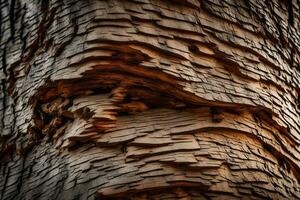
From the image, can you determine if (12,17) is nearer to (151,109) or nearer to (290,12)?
(151,109)

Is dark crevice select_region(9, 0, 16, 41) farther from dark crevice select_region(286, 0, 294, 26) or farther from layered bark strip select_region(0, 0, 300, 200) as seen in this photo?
dark crevice select_region(286, 0, 294, 26)

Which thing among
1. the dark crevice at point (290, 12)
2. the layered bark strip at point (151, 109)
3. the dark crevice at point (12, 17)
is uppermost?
the dark crevice at point (12, 17)

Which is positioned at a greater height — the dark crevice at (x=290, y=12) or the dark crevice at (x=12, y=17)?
the dark crevice at (x=12, y=17)

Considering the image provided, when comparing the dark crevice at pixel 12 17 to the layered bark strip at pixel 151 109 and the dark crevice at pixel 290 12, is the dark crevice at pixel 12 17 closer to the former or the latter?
the layered bark strip at pixel 151 109

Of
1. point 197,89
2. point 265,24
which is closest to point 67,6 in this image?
point 197,89

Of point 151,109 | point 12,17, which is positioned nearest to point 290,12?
point 151,109

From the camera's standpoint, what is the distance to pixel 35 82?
1559 millimetres

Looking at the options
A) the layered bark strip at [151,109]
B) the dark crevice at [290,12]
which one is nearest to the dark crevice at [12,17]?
the layered bark strip at [151,109]

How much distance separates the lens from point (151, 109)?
56.4 inches

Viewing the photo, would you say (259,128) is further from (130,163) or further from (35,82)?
(35,82)

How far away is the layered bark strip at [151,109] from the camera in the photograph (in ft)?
4.34

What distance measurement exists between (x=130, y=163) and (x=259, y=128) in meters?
0.44

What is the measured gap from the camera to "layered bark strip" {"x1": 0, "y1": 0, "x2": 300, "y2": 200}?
4.34ft

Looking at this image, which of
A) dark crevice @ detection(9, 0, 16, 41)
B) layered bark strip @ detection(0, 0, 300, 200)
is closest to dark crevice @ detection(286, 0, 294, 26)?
layered bark strip @ detection(0, 0, 300, 200)
